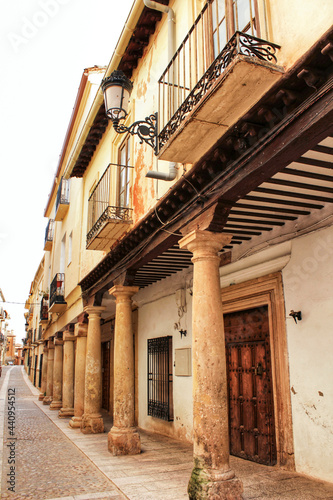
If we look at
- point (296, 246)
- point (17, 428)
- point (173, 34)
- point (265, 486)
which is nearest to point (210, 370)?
point (265, 486)

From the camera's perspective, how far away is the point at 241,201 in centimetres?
506

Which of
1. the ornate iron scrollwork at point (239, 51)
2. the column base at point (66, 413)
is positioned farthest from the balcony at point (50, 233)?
the ornate iron scrollwork at point (239, 51)

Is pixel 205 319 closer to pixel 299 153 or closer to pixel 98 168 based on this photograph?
pixel 299 153

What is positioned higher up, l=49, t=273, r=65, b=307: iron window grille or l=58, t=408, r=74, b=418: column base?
l=49, t=273, r=65, b=307: iron window grille

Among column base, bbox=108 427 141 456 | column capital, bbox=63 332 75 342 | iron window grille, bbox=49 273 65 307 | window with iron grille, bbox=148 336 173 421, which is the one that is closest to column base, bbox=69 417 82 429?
window with iron grille, bbox=148 336 173 421

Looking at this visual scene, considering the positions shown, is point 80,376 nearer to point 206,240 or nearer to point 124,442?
point 124,442

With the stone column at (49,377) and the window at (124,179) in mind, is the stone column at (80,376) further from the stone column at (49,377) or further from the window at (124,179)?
the stone column at (49,377)

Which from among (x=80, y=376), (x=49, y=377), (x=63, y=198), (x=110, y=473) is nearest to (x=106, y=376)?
(x=80, y=376)

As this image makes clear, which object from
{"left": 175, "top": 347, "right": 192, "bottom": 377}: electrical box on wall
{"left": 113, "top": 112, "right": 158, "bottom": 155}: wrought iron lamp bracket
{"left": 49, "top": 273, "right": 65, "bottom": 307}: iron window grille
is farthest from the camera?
{"left": 49, "top": 273, "right": 65, "bottom": 307}: iron window grille

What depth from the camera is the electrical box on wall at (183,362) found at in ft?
27.5

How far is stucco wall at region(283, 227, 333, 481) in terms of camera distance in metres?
5.09

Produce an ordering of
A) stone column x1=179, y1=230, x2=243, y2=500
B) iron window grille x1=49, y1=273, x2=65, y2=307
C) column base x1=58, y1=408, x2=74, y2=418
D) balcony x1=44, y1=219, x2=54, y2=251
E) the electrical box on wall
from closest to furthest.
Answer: stone column x1=179, y1=230, x2=243, y2=500 < the electrical box on wall < column base x1=58, y1=408, x2=74, y2=418 < iron window grille x1=49, y1=273, x2=65, y2=307 < balcony x1=44, y1=219, x2=54, y2=251

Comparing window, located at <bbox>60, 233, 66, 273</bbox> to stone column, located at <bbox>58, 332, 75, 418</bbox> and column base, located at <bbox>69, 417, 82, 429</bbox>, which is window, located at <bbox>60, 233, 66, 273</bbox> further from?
column base, located at <bbox>69, 417, 82, 429</bbox>

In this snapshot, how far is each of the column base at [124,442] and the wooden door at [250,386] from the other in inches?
67.1
